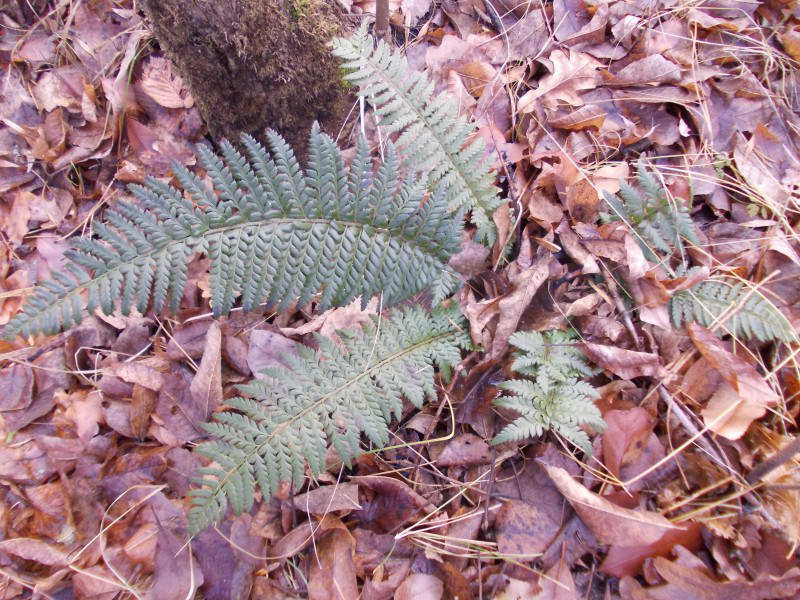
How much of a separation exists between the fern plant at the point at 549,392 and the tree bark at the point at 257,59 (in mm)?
1291

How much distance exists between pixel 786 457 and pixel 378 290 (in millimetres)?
1308

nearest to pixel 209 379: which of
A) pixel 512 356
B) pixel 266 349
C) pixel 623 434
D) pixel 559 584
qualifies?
pixel 266 349

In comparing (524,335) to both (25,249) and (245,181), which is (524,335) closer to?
(245,181)

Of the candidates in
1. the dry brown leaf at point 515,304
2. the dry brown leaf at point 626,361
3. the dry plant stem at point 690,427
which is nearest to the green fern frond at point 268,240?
the dry brown leaf at point 515,304

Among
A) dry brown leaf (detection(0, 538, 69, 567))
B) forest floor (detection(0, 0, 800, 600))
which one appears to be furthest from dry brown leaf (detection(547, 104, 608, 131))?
dry brown leaf (detection(0, 538, 69, 567))

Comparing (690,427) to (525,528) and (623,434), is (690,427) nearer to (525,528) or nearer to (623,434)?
(623,434)

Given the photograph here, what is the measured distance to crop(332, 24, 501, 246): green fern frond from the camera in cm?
194

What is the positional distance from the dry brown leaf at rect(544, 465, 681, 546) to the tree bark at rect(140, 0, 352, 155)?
1737 millimetres

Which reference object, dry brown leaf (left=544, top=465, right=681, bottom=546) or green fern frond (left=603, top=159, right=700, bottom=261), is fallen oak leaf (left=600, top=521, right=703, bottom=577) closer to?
dry brown leaf (left=544, top=465, right=681, bottom=546)

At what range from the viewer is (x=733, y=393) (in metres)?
1.67

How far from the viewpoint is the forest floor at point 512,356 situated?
161cm

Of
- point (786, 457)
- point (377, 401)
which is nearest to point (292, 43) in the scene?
point (377, 401)

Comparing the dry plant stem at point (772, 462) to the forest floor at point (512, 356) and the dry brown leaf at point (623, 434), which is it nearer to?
the forest floor at point (512, 356)

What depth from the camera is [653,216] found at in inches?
73.1
